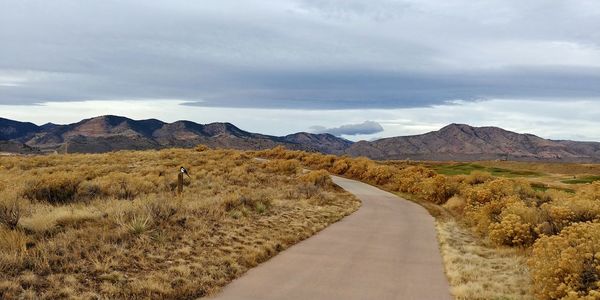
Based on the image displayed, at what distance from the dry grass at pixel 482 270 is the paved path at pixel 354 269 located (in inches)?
11.3

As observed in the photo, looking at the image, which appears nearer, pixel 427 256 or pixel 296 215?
pixel 427 256

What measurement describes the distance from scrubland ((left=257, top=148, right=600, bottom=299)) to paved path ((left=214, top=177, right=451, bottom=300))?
1.97 ft

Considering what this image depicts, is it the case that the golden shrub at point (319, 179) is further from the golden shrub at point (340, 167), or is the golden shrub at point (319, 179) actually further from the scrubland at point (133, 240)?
the golden shrub at point (340, 167)

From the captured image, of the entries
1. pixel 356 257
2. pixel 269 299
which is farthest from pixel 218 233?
pixel 269 299

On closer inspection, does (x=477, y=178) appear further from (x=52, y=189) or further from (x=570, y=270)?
(x=52, y=189)

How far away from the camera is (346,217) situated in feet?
59.7

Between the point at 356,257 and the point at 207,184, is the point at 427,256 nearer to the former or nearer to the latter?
the point at 356,257

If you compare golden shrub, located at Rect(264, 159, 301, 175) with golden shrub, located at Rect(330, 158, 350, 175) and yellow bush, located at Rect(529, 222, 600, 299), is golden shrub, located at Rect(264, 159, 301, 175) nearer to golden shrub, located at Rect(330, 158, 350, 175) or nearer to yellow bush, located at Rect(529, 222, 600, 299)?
golden shrub, located at Rect(330, 158, 350, 175)

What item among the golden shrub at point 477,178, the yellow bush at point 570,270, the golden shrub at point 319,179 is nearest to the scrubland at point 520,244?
the yellow bush at point 570,270

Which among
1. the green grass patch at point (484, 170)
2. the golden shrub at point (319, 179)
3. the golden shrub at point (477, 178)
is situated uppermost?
the golden shrub at point (477, 178)

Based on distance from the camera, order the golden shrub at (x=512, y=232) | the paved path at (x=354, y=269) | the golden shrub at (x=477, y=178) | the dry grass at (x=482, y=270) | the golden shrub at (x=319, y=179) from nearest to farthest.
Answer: the paved path at (x=354, y=269) < the dry grass at (x=482, y=270) < the golden shrub at (x=512, y=232) < the golden shrub at (x=477, y=178) < the golden shrub at (x=319, y=179)

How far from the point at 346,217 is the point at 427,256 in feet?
20.6

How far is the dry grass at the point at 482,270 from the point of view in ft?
29.6

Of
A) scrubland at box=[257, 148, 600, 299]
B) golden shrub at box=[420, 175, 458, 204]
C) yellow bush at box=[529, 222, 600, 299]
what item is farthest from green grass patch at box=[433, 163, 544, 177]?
yellow bush at box=[529, 222, 600, 299]
